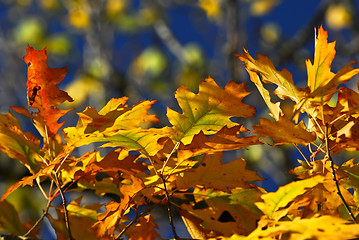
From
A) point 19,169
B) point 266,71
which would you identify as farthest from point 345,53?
point 266,71

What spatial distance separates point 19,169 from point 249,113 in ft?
4.22

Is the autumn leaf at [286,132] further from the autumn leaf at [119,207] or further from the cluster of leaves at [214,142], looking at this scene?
the autumn leaf at [119,207]

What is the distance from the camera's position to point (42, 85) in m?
0.60

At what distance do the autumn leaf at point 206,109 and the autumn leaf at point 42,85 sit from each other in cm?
17

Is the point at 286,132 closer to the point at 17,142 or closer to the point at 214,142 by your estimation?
the point at 214,142

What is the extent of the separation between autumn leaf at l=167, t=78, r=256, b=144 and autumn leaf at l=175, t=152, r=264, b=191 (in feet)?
0.18

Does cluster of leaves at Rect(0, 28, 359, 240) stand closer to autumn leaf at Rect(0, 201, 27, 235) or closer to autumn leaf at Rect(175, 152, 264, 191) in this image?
autumn leaf at Rect(175, 152, 264, 191)

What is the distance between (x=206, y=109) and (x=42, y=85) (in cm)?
25

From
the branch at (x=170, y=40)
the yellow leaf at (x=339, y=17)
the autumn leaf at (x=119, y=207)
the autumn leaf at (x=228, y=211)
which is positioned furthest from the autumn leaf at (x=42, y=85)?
the yellow leaf at (x=339, y=17)

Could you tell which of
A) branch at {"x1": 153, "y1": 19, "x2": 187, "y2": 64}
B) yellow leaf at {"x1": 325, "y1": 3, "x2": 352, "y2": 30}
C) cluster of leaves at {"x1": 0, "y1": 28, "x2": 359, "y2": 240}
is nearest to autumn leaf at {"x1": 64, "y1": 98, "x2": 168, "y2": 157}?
Result: cluster of leaves at {"x1": 0, "y1": 28, "x2": 359, "y2": 240}

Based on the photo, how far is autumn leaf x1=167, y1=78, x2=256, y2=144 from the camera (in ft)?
1.75

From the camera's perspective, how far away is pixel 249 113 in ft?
1.73

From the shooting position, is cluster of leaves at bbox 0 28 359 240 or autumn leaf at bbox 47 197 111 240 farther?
autumn leaf at bbox 47 197 111 240

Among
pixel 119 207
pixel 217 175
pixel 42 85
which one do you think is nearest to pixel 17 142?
pixel 42 85
